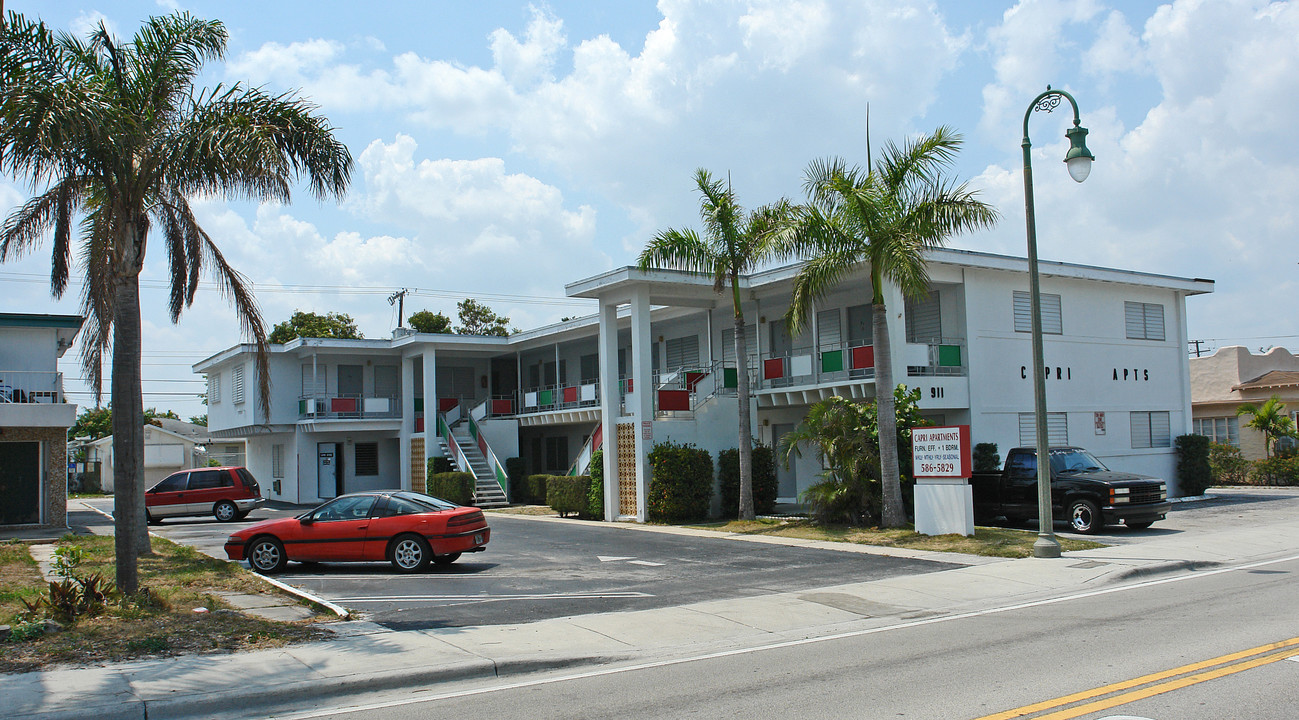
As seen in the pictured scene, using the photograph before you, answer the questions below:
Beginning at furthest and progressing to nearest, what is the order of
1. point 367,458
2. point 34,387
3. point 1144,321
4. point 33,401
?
point 367,458 → point 1144,321 → point 34,387 → point 33,401

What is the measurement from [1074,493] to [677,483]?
930cm

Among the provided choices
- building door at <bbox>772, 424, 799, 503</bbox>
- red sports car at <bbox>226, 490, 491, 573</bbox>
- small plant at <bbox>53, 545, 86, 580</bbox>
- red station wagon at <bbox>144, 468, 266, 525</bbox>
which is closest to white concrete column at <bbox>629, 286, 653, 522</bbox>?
building door at <bbox>772, 424, 799, 503</bbox>

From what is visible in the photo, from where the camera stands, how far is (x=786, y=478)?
30.3 metres

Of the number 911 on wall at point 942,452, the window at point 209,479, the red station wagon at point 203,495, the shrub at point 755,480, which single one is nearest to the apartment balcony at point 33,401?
the red station wagon at point 203,495

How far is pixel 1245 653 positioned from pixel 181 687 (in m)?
9.02

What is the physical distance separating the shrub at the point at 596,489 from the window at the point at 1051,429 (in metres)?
11.5

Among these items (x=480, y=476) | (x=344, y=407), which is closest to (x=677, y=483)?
(x=480, y=476)

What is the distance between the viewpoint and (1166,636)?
9172mm

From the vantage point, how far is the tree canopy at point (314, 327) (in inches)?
2360

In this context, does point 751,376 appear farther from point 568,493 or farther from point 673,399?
point 568,493

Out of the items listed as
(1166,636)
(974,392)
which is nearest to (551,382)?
(974,392)

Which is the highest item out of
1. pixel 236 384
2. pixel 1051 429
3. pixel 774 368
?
pixel 236 384

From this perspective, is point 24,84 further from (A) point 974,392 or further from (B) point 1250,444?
(B) point 1250,444

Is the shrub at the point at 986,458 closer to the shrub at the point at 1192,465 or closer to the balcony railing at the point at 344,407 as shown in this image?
the shrub at the point at 1192,465
